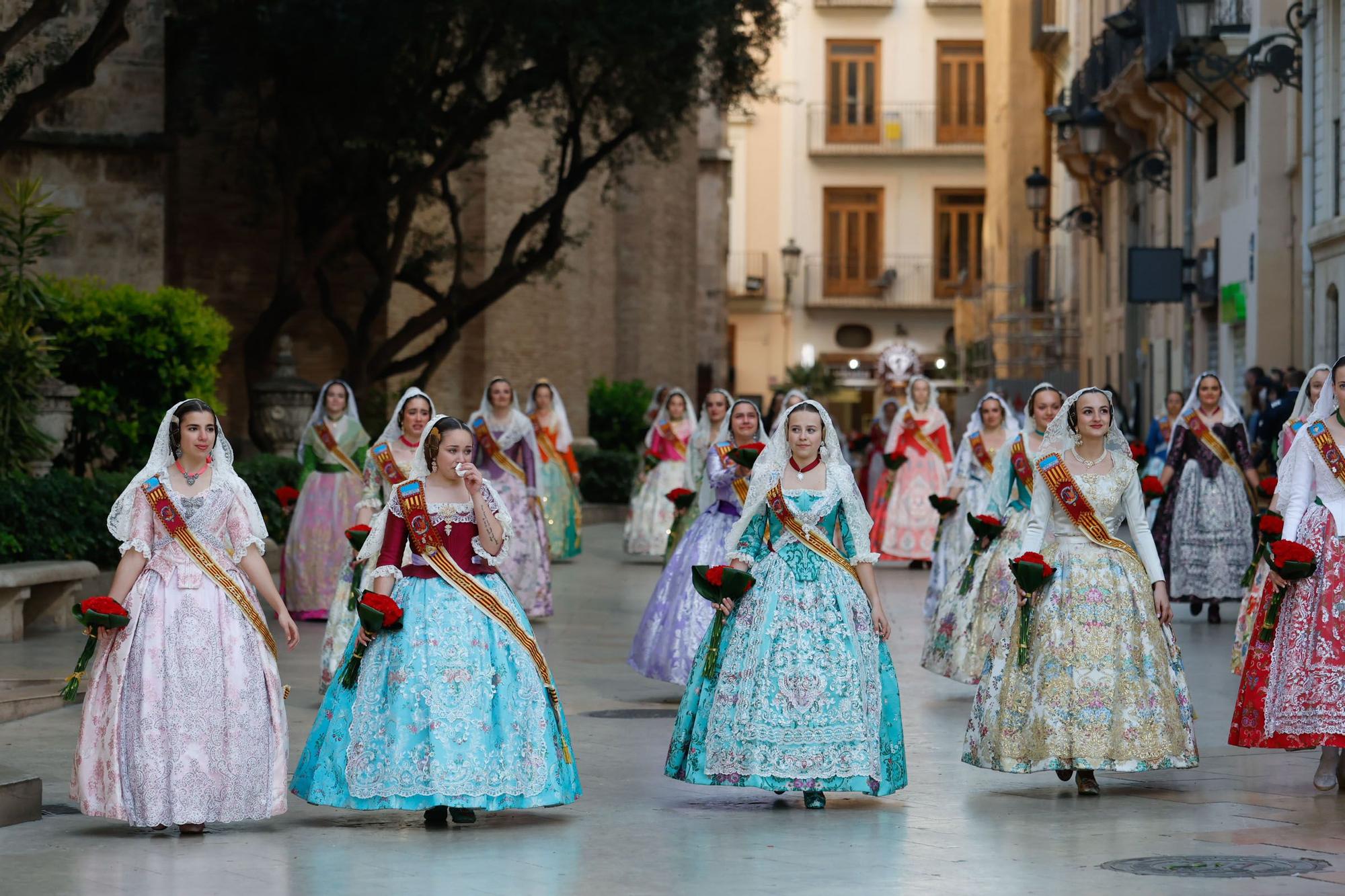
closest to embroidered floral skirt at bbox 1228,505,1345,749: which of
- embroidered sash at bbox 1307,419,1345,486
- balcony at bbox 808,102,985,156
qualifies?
embroidered sash at bbox 1307,419,1345,486

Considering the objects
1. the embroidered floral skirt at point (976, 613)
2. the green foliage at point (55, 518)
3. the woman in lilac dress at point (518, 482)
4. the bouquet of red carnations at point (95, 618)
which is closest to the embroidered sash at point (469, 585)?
the bouquet of red carnations at point (95, 618)

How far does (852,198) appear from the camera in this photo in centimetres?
6412

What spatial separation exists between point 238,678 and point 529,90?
18365mm

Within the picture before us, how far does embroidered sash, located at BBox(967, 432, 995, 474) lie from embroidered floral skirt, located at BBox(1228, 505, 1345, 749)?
6.67 metres

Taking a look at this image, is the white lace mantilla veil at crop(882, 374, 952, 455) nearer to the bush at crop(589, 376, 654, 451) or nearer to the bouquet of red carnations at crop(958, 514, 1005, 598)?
the bouquet of red carnations at crop(958, 514, 1005, 598)

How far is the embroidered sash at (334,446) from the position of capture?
16.3 m

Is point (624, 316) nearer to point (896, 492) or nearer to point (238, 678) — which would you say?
point (896, 492)

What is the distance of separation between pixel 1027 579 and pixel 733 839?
1843 millimetres

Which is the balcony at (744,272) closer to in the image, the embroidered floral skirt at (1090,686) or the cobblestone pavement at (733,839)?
the cobblestone pavement at (733,839)

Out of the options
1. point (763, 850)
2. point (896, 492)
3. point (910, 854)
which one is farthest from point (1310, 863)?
point (896, 492)

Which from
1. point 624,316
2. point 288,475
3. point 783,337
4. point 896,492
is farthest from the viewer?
point 783,337

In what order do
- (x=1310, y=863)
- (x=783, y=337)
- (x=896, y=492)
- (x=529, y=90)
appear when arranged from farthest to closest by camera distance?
(x=783, y=337) → (x=529, y=90) → (x=896, y=492) → (x=1310, y=863)

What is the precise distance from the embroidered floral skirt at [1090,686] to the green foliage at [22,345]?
9682 mm

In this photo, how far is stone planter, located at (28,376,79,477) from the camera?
57.7ft
